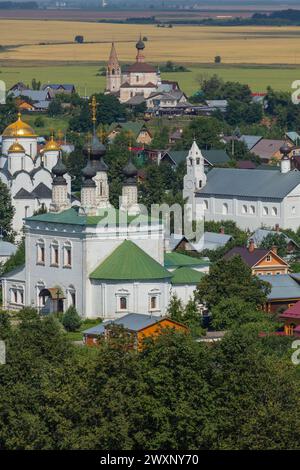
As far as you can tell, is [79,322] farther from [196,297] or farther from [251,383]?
[251,383]

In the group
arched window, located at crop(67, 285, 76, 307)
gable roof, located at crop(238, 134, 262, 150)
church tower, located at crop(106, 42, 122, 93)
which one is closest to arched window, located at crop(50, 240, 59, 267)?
arched window, located at crop(67, 285, 76, 307)

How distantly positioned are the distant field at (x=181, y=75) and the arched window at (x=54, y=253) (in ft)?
168

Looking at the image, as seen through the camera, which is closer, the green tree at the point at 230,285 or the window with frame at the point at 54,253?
the green tree at the point at 230,285

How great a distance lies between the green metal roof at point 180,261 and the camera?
44656mm

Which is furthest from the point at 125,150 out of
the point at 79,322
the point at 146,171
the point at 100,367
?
the point at 100,367

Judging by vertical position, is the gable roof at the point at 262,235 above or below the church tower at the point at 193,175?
below

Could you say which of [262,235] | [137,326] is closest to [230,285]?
[137,326]

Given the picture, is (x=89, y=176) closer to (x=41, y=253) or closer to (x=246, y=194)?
(x=41, y=253)

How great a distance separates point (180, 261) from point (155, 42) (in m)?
82.4

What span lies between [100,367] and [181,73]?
80.2m

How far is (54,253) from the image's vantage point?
44.0 meters

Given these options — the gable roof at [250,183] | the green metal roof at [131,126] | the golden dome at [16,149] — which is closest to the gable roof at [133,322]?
the gable roof at [250,183]

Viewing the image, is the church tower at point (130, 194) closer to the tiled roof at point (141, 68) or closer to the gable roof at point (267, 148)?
the gable roof at point (267, 148)
